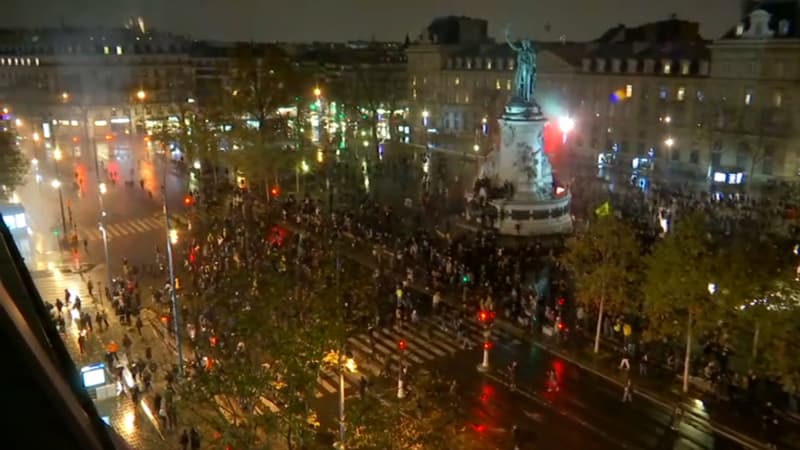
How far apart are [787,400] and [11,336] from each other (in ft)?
80.6

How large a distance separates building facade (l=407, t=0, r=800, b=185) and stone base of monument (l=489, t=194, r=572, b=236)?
67.4 feet

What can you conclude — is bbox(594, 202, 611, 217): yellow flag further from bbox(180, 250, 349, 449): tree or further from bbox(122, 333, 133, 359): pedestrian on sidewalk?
bbox(122, 333, 133, 359): pedestrian on sidewalk

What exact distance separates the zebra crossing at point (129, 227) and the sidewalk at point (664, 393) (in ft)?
84.0

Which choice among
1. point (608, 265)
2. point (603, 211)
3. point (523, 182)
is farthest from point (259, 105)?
point (608, 265)

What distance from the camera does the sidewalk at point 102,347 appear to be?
20578 millimetres

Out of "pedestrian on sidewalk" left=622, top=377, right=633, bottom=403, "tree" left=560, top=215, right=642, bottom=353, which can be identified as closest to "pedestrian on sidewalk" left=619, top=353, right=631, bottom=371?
"tree" left=560, top=215, right=642, bottom=353

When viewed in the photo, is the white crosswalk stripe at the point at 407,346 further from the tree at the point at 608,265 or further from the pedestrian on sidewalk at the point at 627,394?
the pedestrian on sidewalk at the point at 627,394

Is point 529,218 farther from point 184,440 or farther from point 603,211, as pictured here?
point 184,440

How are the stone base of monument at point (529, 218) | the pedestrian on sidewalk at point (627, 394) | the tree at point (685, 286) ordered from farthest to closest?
the stone base of monument at point (529, 218)
the pedestrian on sidewalk at point (627, 394)
the tree at point (685, 286)

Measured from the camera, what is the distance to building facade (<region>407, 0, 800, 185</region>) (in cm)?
5650

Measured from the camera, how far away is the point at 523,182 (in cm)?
4369

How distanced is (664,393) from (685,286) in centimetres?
375

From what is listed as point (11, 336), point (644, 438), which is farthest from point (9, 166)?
point (11, 336)

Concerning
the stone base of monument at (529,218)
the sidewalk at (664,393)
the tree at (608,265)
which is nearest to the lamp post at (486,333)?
the sidewalk at (664,393)
